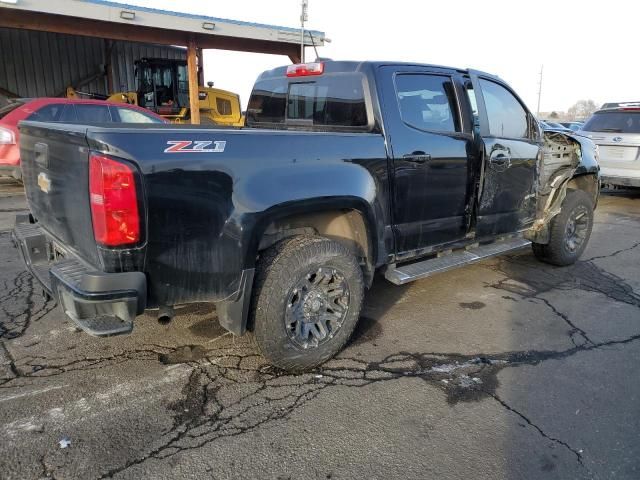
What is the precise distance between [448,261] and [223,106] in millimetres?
14089

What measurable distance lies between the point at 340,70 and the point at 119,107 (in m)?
6.66

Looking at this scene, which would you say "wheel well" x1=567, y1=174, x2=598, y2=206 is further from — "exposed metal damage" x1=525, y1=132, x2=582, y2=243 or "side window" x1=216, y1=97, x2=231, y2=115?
"side window" x1=216, y1=97, x2=231, y2=115

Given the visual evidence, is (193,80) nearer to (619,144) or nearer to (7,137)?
(7,137)

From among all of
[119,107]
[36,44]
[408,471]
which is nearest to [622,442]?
[408,471]

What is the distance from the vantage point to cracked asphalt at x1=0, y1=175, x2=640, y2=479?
94.0 inches

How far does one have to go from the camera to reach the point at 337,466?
7.78ft

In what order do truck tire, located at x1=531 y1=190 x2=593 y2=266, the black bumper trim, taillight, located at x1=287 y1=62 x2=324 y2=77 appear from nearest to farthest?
the black bumper trim < taillight, located at x1=287 y1=62 x2=324 y2=77 < truck tire, located at x1=531 y1=190 x2=593 y2=266

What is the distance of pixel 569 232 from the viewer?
565 cm

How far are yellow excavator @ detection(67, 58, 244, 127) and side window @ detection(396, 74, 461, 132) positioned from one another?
12808 millimetres

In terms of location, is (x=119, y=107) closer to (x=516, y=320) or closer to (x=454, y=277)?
(x=454, y=277)

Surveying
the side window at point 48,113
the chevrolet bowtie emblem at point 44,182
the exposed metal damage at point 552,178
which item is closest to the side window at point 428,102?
the exposed metal damage at point 552,178

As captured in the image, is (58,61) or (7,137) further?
(58,61)

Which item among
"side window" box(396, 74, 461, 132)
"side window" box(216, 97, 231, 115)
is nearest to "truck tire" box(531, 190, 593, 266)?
"side window" box(396, 74, 461, 132)

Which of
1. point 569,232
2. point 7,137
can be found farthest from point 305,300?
point 7,137
